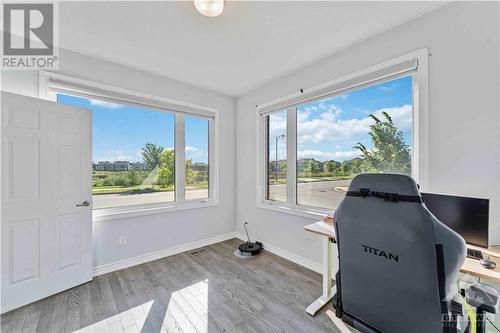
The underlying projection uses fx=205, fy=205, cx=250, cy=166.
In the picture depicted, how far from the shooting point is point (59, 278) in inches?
81.6

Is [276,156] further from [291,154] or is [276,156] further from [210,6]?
[210,6]

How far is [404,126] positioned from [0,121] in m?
3.62

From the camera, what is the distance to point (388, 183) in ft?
3.10

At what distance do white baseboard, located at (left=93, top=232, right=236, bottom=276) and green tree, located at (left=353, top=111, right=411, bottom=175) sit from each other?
255cm

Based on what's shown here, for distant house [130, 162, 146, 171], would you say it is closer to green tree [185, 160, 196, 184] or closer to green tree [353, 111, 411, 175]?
green tree [185, 160, 196, 184]

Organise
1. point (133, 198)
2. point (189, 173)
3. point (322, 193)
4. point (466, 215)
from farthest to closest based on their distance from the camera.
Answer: point (189, 173) → point (133, 198) → point (322, 193) → point (466, 215)

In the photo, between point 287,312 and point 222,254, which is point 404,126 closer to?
point 287,312

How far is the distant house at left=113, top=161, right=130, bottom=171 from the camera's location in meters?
2.70

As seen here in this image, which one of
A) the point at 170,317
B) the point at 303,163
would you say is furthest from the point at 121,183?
the point at 303,163

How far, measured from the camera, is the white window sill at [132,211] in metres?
2.46

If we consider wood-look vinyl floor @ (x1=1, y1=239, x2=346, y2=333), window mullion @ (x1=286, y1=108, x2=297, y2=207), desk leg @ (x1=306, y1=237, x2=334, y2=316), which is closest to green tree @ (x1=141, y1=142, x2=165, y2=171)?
wood-look vinyl floor @ (x1=1, y1=239, x2=346, y2=333)

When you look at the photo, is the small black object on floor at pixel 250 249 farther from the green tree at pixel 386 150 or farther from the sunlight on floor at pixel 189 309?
the green tree at pixel 386 150

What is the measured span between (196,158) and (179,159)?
31cm

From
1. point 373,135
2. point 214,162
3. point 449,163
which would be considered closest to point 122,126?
point 214,162
